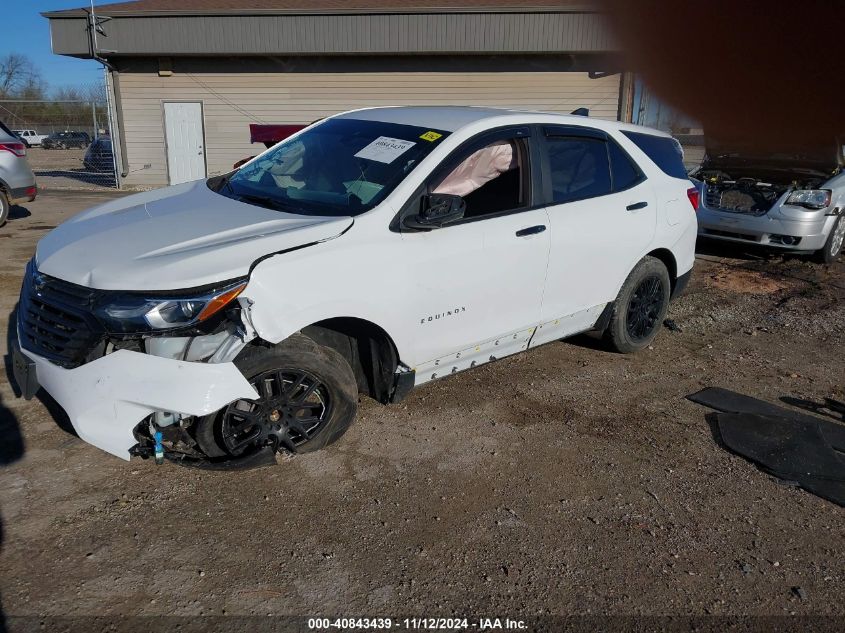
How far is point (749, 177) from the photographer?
28.8 ft

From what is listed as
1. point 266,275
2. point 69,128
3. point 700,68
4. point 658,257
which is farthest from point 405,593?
point 69,128

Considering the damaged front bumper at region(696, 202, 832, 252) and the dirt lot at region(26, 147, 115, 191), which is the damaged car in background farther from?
the dirt lot at region(26, 147, 115, 191)

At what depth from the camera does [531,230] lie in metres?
3.98

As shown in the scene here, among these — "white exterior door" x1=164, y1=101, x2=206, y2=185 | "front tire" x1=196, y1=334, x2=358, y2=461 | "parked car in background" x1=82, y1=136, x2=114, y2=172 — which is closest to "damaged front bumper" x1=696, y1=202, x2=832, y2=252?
"front tire" x1=196, y1=334, x2=358, y2=461

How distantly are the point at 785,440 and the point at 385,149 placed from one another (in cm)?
288

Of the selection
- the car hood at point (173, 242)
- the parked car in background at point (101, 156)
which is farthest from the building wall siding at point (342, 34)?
the car hood at point (173, 242)

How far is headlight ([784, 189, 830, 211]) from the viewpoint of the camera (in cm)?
805

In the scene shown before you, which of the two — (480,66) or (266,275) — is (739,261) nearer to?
(266,275)

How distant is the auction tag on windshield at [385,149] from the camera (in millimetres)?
3801

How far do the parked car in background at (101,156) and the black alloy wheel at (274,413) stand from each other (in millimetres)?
16933

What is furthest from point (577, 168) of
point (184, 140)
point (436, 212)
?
point (184, 140)

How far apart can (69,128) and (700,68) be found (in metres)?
24.7

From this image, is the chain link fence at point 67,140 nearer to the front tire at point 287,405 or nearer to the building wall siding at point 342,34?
the building wall siding at point 342,34

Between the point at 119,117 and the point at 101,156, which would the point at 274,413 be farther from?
the point at 101,156
